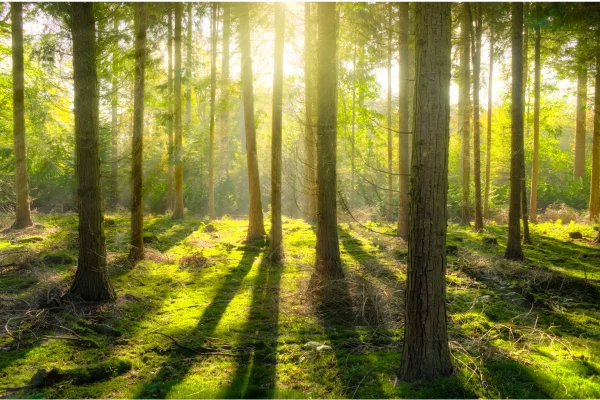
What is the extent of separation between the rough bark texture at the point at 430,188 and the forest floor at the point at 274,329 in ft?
1.56

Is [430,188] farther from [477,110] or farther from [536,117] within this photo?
[536,117]

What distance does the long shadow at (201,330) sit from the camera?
4402 mm

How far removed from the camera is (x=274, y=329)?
6.25 m

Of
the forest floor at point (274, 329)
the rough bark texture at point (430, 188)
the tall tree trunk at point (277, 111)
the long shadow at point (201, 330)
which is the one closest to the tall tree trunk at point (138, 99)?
the forest floor at point (274, 329)

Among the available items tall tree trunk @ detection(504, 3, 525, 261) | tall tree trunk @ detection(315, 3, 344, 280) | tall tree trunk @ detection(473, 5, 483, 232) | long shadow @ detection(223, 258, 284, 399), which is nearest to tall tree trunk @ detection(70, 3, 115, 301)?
long shadow @ detection(223, 258, 284, 399)

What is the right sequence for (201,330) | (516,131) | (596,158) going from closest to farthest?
(201,330), (516,131), (596,158)

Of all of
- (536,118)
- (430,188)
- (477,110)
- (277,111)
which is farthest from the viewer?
(536,118)

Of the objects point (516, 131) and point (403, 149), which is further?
point (403, 149)

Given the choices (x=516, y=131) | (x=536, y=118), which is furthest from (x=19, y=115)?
(x=536, y=118)

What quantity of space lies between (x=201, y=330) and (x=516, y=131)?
343 inches

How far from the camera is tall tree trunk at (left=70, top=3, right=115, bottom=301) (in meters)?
6.62

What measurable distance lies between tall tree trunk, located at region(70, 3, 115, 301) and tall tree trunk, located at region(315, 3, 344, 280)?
3.87 m

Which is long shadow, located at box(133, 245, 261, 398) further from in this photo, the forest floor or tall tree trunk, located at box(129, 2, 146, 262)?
tall tree trunk, located at box(129, 2, 146, 262)

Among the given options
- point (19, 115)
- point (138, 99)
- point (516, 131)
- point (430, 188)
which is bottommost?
point (430, 188)
